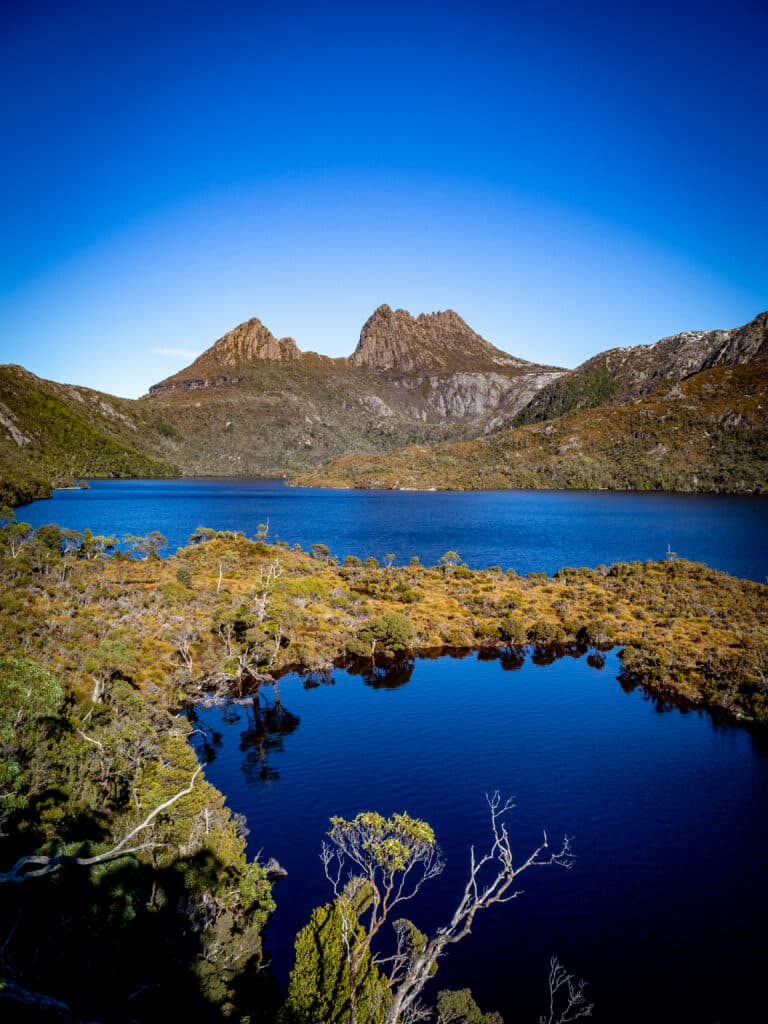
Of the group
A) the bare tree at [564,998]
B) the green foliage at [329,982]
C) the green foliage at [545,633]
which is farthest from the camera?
the green foliage at [545,633]

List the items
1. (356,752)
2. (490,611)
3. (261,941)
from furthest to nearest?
(490,611)
(356,752)
(261,941)

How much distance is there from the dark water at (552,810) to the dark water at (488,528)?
181ft

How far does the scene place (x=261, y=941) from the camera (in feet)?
64.2

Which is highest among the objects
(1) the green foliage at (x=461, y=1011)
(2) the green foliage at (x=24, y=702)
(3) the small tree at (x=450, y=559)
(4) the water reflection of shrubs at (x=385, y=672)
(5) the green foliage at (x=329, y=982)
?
(2) the green foliage at (x=24, y=702)

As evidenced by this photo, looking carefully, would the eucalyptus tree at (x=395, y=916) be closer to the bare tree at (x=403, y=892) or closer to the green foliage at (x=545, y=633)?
the bare tree at (x=403, y=892)

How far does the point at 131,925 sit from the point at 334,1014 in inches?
259

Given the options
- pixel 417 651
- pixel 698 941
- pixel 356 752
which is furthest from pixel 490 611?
pixel 698 941

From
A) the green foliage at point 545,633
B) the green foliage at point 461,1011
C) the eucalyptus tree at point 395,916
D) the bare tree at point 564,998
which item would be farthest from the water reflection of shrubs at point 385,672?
the green foliage at point 461,1011

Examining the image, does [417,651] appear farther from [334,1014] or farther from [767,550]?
[767,550]

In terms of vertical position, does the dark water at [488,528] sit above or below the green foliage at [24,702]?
below

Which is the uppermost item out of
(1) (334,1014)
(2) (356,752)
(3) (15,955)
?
(3) (15,955)

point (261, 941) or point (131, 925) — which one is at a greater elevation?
point (131, 925)

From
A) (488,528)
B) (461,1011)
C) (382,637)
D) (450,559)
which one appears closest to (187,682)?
(382,637)

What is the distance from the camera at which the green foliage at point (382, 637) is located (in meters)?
51.6
